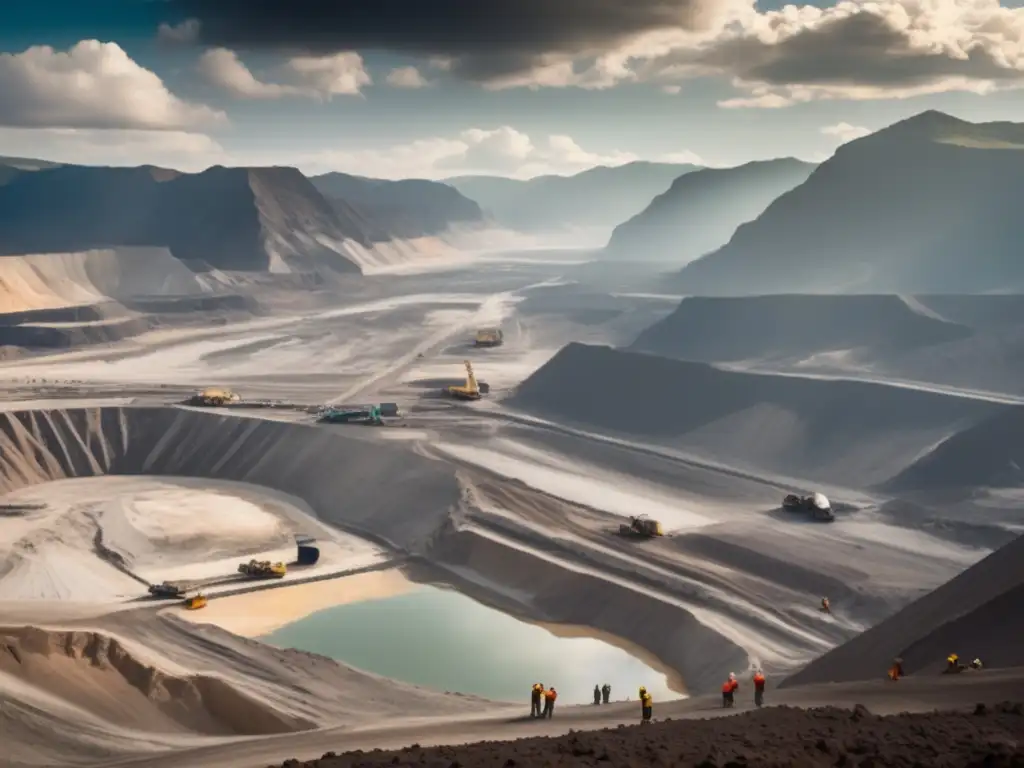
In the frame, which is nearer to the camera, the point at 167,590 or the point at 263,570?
the point at 167,590

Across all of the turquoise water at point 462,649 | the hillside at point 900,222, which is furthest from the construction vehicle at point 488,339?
the turquoise water at point 462,649

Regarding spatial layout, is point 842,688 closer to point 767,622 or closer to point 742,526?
point 767,622

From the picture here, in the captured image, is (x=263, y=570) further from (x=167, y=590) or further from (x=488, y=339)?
(x=488, y=339)

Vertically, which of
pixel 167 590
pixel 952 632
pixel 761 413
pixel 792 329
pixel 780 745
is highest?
pixel 780 745

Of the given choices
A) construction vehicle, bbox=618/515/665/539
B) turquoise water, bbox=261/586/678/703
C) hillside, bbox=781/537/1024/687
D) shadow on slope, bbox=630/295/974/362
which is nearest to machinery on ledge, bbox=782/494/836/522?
construction vehicle, bbox=618/515/665/539

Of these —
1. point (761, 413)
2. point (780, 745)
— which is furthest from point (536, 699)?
point (761, 413)

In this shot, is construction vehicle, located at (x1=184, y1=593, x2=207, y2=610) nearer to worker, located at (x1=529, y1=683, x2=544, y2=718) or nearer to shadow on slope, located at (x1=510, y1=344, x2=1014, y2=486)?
worker, located at (x1=529, y1=683, x2=544, y2=718)

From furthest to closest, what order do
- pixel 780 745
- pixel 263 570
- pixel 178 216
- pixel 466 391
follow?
pixel 178 216, pixel 466 391, pixel 263 570, pixel 780 745
